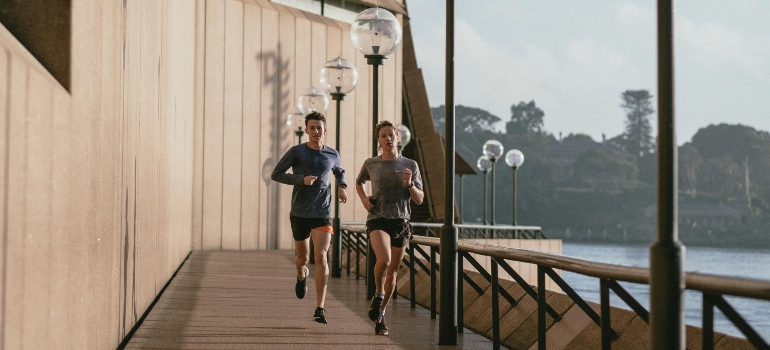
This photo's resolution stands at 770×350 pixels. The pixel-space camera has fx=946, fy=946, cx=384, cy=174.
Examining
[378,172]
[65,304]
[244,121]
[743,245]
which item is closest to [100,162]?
[65,304]

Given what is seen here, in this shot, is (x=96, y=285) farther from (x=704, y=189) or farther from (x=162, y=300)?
(x=704, y=189)

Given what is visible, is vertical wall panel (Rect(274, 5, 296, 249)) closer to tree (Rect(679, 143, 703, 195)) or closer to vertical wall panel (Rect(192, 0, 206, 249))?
vertical wall panel (Rect(192, 0, 206, 249))

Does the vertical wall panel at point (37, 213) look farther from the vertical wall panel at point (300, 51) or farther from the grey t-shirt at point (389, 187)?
the vertical wall panel at point (300, 51)

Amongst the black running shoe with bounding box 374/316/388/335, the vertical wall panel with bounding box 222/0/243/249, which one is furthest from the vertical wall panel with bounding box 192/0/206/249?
the black running shoe with bounding box 374/316/388/335

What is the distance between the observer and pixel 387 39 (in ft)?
33.3

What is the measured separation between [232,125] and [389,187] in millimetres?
16736

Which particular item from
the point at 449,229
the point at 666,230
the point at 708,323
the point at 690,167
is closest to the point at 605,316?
the point at 708,323

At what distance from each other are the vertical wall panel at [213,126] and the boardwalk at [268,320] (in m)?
10.1

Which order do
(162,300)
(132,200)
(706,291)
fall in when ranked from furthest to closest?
(162,300)
(132,200)
(706,291)

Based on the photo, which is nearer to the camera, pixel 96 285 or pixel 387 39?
pixel 96 285

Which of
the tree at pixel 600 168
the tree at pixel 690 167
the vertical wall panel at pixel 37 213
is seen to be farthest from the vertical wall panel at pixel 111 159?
the tree at pixel 600 168

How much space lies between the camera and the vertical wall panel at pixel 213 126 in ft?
76.6

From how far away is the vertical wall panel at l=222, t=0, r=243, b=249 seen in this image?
23734 mm

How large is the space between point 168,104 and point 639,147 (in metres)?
180
